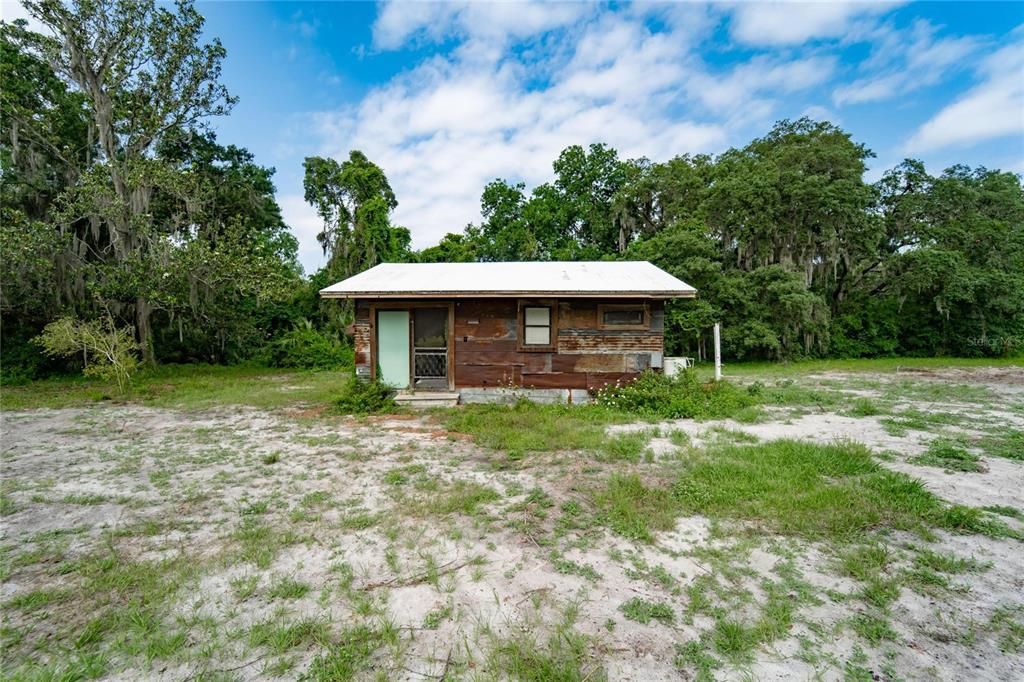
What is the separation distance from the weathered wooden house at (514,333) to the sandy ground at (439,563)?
3845mm

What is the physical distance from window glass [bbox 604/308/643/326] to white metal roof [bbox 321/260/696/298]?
2.10 ft

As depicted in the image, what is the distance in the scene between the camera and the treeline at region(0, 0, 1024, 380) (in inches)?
534

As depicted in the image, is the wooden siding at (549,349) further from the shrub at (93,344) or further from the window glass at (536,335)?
the shrub at (93,344)

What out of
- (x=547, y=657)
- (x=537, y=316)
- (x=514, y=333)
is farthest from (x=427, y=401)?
(x=547, y=657)

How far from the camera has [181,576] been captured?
3.27 meters

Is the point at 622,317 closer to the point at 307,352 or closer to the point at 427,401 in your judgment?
the point at 427,401

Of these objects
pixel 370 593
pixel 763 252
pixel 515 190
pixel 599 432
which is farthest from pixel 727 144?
pixel 370 593

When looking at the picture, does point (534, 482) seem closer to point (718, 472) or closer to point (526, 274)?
A: point (718, 472)

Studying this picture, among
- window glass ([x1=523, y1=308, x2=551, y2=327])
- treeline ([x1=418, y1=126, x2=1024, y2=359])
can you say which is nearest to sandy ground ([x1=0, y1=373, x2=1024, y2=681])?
window glass ([x1=523, y1=308, x2=551, y2=327])

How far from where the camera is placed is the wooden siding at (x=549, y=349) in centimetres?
1006

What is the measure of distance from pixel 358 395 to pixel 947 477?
10196mm

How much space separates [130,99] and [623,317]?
1946 centimetres

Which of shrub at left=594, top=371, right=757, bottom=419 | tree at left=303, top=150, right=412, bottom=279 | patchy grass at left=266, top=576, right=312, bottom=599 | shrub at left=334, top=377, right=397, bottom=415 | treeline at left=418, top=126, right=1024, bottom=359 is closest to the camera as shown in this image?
patchy grass at left=266, top=576, right=312, bottom=599

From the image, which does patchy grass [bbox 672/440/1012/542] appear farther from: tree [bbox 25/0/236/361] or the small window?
tree [bbox 25/0/236/361]
